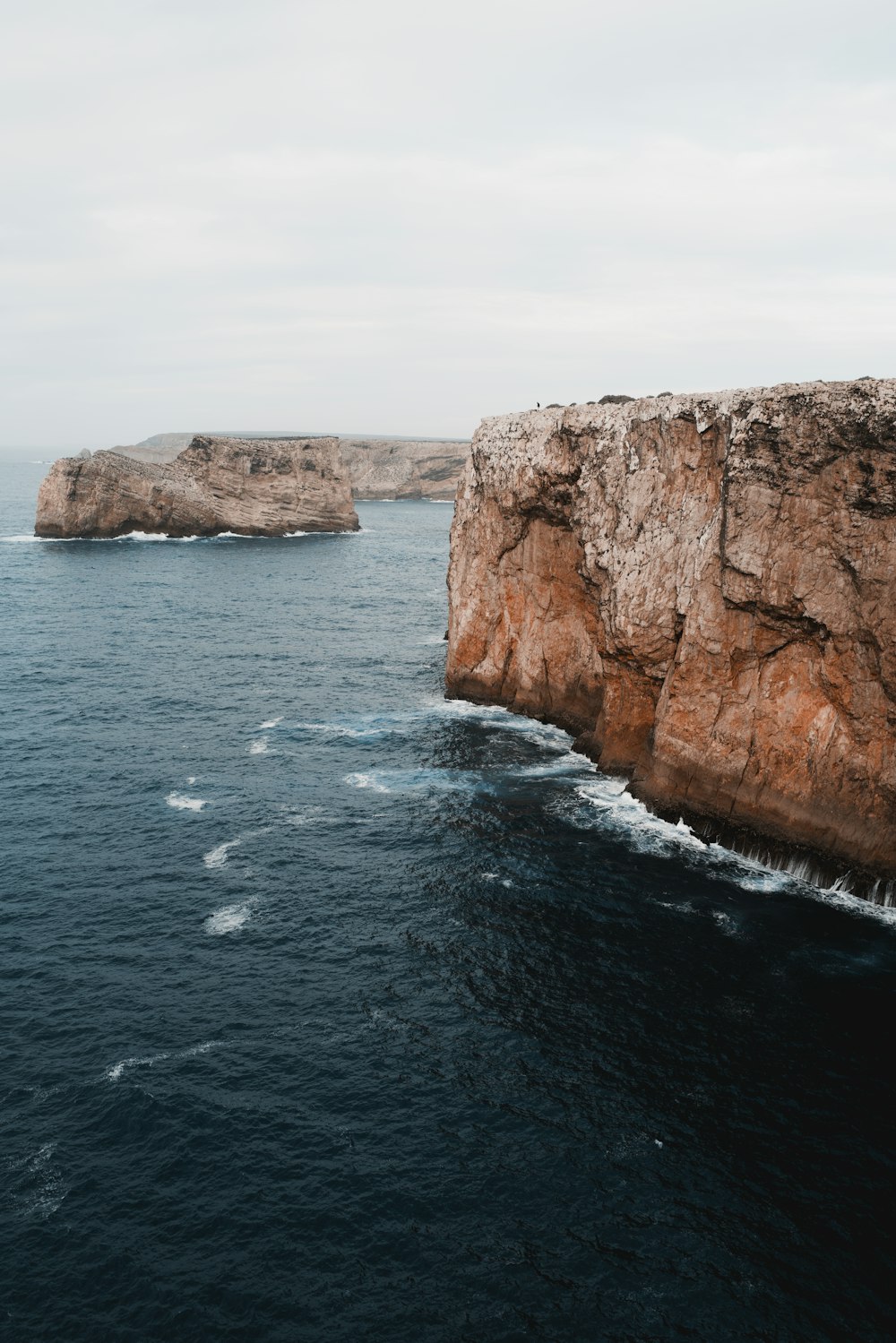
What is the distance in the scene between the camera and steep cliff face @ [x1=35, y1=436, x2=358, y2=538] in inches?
6422

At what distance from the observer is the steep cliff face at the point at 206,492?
163125 mm

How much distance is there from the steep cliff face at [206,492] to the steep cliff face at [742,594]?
119m

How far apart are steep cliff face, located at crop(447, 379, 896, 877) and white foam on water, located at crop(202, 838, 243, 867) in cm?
2401

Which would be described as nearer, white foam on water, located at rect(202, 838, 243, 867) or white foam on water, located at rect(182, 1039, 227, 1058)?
white foam on water, located at rect(182, 1039, 227, 1058)

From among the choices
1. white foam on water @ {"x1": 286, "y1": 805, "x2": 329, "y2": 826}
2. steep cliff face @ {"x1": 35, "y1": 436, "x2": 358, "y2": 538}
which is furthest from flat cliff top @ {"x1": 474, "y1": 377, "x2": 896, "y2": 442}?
steep cliff face @ {"x1": 35, "y1": 436, "x2": 358, "y2": 538}

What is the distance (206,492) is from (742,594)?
146191mm

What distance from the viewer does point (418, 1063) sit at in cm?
3328

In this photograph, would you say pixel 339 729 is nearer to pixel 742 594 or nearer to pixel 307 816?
pixel 307 816

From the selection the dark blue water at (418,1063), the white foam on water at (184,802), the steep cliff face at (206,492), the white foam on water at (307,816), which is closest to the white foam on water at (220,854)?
the dark blue water at (418,1063)

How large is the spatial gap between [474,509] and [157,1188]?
54.9 meters

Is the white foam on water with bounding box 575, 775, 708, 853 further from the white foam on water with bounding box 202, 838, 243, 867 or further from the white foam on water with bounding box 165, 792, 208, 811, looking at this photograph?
the white foam on water with bounding box 165, 792, 208, 811

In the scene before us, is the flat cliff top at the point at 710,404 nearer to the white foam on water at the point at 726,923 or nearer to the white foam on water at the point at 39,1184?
the white foam on water at the point at 726,923

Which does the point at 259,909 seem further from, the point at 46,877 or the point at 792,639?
the point at 792,639

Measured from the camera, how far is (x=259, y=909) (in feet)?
141
